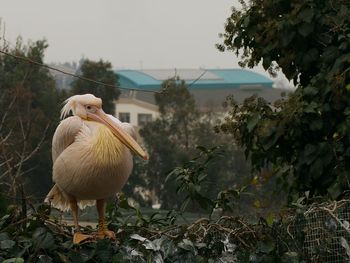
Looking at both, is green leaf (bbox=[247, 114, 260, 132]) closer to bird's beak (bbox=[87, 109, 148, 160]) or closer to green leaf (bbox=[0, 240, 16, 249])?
bird's beak (bbox=[87, 109, 148, 160])

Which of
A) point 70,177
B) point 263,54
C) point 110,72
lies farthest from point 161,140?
point 70,177

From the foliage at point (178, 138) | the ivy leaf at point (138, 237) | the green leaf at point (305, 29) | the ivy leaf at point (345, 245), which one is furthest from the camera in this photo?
the foliage at point (178, 138)

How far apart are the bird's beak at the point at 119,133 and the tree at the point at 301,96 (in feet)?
4.20

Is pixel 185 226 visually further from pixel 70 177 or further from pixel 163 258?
pixel 70 177

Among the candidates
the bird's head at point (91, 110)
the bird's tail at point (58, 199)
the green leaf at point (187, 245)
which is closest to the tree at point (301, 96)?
the bird's head at point (91, 110)

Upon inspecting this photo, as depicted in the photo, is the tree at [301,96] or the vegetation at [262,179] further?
the tree at [301,96]

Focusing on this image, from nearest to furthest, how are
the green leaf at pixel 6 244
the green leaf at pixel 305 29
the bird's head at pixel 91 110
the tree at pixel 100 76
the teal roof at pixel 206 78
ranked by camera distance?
the green leaf at pixel 6 244 < the bird's head at pixel 91 110 < the green leaf at pixel 305 29 < the tree at pixel 100 76 < the teal roof at pixel 206 78

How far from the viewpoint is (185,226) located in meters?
3.09

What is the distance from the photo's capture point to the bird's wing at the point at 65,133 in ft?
11.6

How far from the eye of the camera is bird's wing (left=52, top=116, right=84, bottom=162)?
11.6ft

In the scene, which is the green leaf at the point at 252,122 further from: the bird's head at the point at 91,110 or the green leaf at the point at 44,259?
the green leaf at the point at 44,259

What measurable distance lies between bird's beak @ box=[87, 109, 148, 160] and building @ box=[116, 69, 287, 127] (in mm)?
24514

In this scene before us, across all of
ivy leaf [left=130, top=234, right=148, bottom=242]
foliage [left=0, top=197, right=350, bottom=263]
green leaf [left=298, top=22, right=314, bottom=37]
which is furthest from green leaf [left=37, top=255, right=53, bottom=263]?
green leaf [left=298, top=22, right=314, bottom=37]

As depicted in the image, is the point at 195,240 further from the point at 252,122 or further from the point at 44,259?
the point at 252,122
